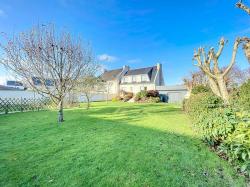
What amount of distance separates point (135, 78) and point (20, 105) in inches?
1025

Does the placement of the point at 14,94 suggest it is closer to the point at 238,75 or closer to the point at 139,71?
the point at 139,71

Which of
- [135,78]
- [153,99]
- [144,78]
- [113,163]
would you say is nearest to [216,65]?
[113,163]

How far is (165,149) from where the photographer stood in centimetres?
483

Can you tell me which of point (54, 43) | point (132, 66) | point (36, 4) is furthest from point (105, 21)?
point (132, 66)

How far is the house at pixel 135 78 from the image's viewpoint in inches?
1406

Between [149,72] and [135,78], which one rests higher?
[149,72]

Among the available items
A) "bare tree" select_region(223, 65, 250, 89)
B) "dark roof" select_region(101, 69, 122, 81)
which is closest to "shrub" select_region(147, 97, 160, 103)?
"bare tree" select_region(223, 65, 250, 89)

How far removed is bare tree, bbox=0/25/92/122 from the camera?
9078 millimetres

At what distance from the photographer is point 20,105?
54.2 ft

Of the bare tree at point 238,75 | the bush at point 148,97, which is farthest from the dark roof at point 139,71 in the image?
the bare tree at point 238,75

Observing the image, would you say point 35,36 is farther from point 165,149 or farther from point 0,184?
point 165,149

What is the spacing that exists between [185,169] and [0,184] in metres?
3.74

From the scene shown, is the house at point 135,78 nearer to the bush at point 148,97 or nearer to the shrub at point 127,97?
the shrub at point 127,97

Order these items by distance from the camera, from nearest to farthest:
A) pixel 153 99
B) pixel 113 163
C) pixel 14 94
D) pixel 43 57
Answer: pixel 113 163 < pixel 43 57 < pixel 14 94 < pixel 153 99
